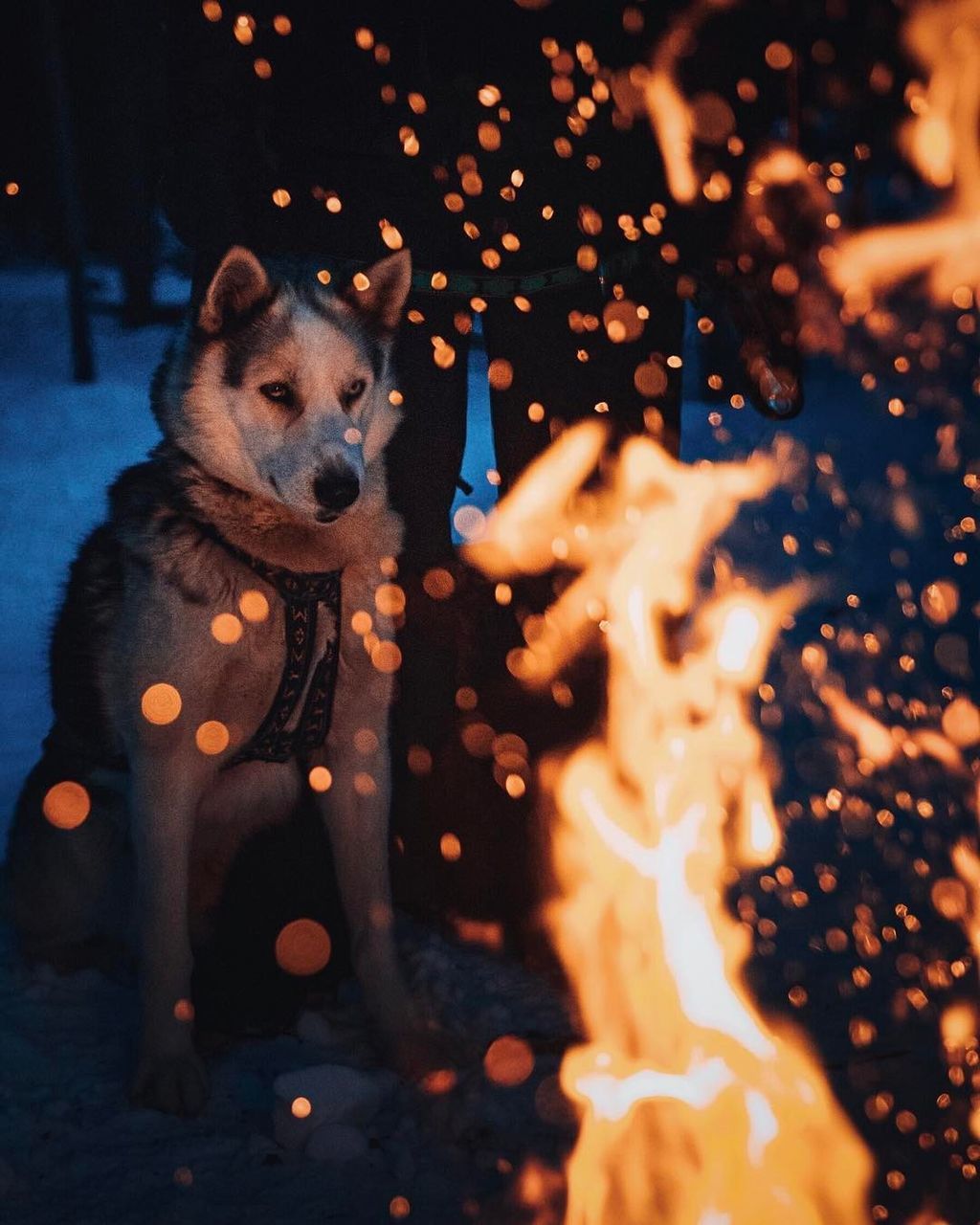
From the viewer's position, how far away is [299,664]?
8.48ft

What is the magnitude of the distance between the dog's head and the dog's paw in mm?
1173

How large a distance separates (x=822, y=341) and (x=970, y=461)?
3807 millimetres

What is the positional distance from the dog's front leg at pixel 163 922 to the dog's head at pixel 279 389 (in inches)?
24.9

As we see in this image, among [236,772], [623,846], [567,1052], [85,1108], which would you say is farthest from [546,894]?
[85,1108]

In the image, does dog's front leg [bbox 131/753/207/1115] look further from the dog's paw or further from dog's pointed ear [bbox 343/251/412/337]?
dog's pointed ear [bbox 343/251/412/337]

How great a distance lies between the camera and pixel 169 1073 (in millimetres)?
2496

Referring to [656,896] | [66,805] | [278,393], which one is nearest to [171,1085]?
[66,805]

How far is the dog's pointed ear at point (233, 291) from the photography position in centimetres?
244

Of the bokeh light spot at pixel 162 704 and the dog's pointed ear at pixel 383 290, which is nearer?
the bokeh light spot at pixel 162 704

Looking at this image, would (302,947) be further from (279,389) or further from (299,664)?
(279,389)

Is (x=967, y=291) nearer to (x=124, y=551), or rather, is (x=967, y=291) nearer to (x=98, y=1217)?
(x=124, y=551)

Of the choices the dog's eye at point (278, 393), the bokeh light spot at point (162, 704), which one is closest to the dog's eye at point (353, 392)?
the dog's eye at point (278, 393)

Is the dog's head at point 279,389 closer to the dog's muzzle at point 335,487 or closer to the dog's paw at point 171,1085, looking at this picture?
the dog's muzzle at point 335,487

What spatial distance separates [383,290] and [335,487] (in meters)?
0.51
